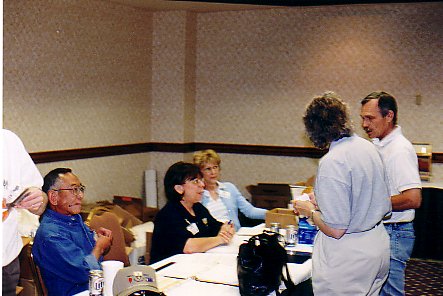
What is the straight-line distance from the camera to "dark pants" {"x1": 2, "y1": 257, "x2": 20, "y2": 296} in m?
2.50

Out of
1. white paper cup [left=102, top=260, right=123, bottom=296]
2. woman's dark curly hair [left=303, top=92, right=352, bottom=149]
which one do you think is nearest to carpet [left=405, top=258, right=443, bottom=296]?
woman's dark curly hair [left=303, top=92, right=352, bottom=149]

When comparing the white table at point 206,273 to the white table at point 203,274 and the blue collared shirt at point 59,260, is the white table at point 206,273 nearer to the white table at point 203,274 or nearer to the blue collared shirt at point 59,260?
the white table at point 203,274

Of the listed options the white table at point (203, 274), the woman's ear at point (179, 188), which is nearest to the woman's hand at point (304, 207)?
the white table at point (203, 274)

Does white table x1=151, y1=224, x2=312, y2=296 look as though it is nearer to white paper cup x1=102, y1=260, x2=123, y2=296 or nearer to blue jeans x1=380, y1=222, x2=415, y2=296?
white paper cup x1=102, y1=260, x2=123, y2=296

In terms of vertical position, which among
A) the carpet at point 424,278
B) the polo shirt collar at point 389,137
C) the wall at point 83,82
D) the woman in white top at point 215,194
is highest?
the wall at point 83,82

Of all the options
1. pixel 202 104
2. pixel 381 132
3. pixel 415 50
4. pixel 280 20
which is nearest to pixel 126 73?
pixel 202 104

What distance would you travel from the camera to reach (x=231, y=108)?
8.21m

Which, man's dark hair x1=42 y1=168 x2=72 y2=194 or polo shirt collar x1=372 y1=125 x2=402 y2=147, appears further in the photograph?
polo shirt collar x1=372 y1=125 x2=402 y2=147

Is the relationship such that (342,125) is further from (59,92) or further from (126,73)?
(126,73)

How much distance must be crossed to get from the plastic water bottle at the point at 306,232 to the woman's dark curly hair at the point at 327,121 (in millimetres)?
1098

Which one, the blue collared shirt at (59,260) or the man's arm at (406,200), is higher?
the man's arm at (406,200)

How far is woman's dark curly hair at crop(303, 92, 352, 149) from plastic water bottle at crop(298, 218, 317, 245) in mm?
1098

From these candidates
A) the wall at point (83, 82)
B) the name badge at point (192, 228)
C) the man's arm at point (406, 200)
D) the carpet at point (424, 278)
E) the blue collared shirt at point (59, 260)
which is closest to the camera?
the blue collared shirt at point (59, 260)

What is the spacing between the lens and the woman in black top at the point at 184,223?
3564 millimetres
